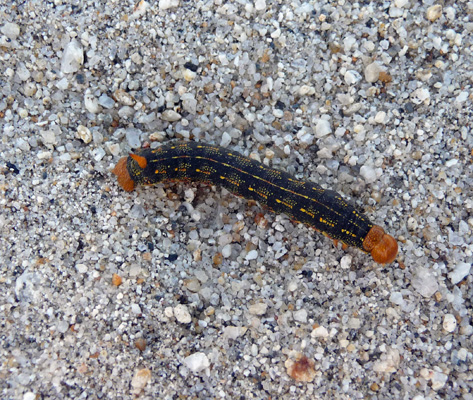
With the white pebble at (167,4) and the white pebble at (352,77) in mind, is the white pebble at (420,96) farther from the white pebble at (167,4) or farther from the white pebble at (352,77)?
the white pebble at (167,4)

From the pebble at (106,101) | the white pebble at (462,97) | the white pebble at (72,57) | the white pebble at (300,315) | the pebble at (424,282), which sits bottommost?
the white pebble at (300,315)

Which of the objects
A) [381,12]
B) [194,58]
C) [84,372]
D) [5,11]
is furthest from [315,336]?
[5,11]

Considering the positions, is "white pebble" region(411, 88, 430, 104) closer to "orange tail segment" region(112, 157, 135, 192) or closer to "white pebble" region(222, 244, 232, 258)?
"white pebble" region(222, 244, 232, 258)

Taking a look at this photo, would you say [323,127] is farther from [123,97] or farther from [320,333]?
[123,97]

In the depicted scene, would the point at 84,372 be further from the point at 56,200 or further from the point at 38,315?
the point at 56,200

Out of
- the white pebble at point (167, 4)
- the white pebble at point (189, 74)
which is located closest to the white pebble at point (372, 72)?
the white pebble at point (189, 74)

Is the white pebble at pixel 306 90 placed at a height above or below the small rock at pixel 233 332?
above
